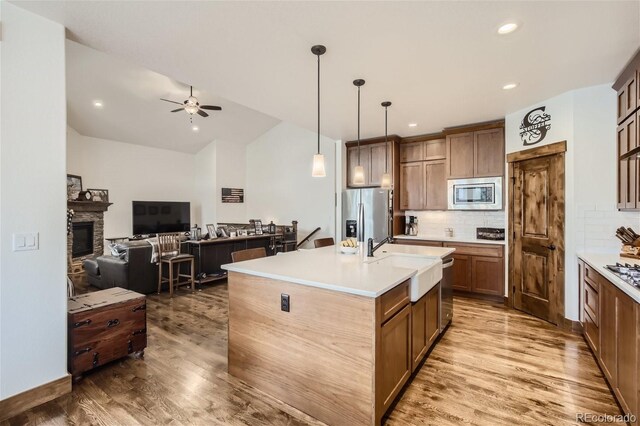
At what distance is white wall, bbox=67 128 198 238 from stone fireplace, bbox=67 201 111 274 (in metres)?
0.25

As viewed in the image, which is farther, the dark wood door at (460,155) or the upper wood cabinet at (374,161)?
the upper wood cabinet at (374,161)

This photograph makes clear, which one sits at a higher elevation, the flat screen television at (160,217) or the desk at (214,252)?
the flat screen television at (160,217)

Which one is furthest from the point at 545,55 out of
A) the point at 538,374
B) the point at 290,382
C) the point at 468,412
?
the point at 290,382

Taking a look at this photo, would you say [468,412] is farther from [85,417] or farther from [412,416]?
[85,417]

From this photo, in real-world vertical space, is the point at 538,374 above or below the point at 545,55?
below

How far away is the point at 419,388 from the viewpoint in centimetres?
223

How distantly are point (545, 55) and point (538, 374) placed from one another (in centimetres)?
264

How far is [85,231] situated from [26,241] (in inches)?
233

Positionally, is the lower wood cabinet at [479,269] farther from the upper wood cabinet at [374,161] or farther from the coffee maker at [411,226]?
the upper wood cabinet at [374,161]

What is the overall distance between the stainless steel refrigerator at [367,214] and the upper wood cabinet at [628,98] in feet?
9.39

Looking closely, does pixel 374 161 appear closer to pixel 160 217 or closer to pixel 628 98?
pixel 628 98

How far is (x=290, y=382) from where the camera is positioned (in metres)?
2.02

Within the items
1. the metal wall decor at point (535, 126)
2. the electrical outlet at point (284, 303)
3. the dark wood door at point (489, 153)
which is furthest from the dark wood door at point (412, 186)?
the electrical outlet at point (284, 303)

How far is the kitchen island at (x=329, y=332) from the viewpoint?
5.65 feet
